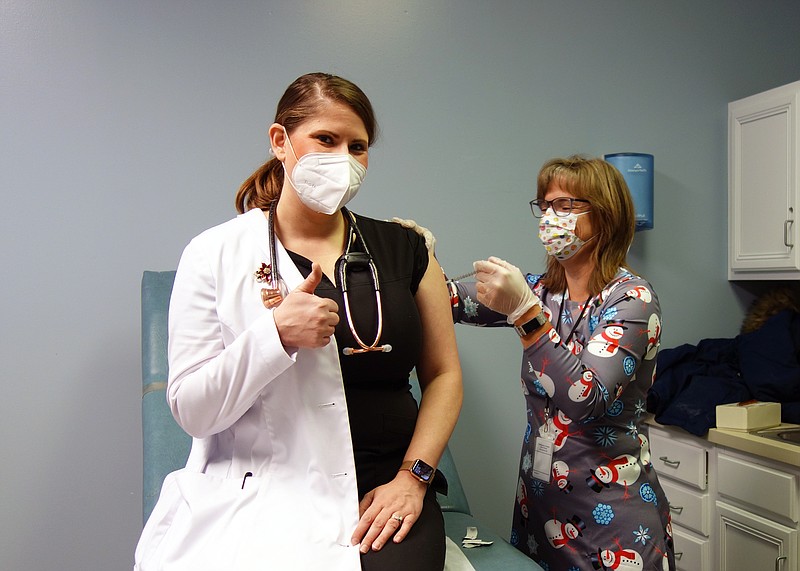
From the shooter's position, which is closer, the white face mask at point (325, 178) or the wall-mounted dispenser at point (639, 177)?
the white face mask at point (325, 178)

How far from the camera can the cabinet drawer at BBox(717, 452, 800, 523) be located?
2234mm

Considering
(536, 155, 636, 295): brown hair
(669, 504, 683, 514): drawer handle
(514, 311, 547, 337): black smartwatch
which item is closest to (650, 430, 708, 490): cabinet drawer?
(669, 504, 683, 514): drawer handle

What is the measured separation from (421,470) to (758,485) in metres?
1.48

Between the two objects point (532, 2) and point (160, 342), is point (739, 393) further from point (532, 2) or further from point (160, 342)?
point (160, 342)

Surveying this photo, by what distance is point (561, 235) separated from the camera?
1.80 metres

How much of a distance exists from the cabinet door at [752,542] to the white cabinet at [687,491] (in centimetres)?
7

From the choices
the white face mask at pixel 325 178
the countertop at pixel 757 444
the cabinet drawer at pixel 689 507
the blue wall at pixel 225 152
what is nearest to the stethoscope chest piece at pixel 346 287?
the white face mask at pixel 325 178

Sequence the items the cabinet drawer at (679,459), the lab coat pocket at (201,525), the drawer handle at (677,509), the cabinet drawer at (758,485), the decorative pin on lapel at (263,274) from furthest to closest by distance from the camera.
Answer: the drawer handle at (677,509), the cabinet drawer at (679,459), the cabinet drawer at (758,485), the decorative pin on lapel at (263,274), the lab coat pocket at (201,525)

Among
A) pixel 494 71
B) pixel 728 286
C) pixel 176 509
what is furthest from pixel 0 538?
pixel 728 286

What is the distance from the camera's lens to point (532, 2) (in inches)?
103

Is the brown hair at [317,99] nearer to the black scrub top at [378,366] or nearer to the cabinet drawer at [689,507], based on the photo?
the black scrub top at [378,366]

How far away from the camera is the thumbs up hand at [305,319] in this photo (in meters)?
1.23

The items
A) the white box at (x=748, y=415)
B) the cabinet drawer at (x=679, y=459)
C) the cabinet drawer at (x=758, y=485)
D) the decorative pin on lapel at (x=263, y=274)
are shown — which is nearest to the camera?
the decorative pin on lapel at (x=263, y=274)

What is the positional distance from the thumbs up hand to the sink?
1722 mm
